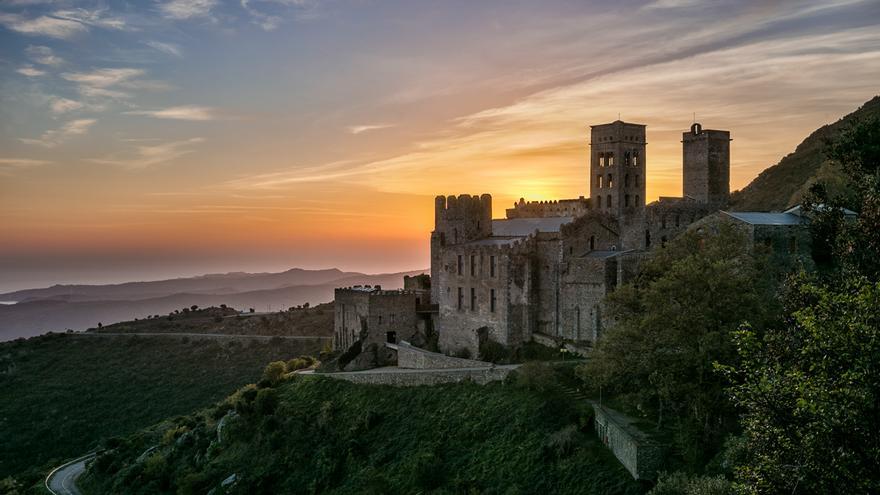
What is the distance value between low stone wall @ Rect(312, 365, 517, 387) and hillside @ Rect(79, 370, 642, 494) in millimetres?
599

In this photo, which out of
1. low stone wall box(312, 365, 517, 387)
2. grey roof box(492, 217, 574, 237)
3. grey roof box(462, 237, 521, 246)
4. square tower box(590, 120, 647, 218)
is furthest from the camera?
square tower box(590, 120, 647, 218)

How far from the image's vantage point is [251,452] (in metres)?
46.4

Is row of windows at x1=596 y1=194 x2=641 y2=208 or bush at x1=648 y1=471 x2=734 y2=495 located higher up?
row of windows at x1=596 y1=194 x2=641 y2=208

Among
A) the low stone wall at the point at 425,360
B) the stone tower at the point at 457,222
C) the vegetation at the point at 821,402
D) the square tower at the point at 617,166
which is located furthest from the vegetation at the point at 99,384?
the vegetation at the point at 821,402

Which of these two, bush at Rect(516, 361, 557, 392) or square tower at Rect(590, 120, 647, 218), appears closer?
bush at Rect(516, 361, 557, 392)

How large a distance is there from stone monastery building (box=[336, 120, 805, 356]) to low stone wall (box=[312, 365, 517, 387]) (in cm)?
587

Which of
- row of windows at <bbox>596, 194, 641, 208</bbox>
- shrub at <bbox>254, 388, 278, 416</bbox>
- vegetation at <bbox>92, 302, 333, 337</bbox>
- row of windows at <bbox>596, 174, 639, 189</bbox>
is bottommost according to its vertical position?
shrub at <bbox>254, 388, 278, 416</bbox>

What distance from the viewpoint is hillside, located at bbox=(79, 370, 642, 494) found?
3338 cm

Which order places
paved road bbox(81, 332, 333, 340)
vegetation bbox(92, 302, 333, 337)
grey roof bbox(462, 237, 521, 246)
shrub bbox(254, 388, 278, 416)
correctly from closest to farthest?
shrub bbox(254, 388, 278, 416)
grey roof bbox(462, 237, 521, 246)
paved road bbox(81, 332, 333, 340)
vegetation bbox(92, 302, 333, 337)

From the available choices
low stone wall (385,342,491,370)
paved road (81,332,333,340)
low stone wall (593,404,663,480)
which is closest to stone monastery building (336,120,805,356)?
low stone wall (385,342,491,370)

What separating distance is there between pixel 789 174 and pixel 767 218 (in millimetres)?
59627

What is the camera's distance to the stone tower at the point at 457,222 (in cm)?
5950

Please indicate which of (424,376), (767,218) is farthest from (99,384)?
(767,218)

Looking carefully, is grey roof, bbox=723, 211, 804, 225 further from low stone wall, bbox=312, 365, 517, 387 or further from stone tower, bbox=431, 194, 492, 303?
stone tower, bbox=431, 194, 492, 303
